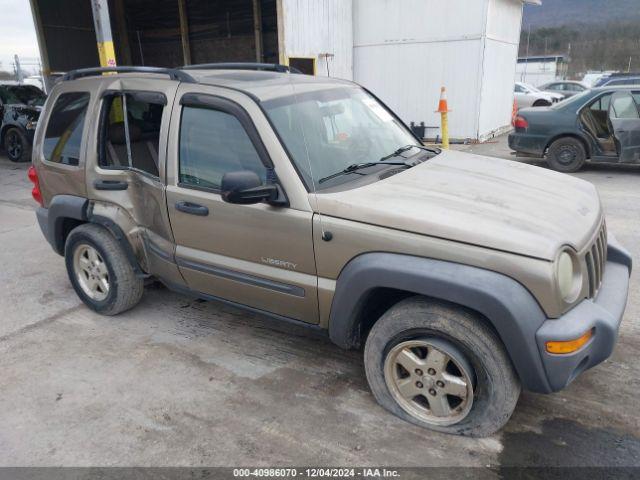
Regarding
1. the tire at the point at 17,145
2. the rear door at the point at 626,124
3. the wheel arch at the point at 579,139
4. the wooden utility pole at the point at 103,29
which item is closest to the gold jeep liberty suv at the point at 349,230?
the wooden utility pole at the point at 103,29

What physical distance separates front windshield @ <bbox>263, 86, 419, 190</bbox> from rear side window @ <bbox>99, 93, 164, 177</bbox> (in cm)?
116

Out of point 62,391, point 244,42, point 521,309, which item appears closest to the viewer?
→ point 521,309

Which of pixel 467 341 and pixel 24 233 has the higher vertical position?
pixel 467 341

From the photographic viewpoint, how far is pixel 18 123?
11852mm

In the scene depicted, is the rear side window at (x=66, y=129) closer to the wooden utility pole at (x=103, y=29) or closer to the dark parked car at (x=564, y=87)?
the wooden utility pole at (x=103, y=29)

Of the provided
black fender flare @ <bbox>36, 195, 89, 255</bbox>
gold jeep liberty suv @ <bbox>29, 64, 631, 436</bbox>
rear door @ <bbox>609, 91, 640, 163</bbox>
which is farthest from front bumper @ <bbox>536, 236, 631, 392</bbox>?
rear door @ <bbox>609, 91, 640, 163</bbox>

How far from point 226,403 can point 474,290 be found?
1.64 meters

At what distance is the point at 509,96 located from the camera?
14.6m

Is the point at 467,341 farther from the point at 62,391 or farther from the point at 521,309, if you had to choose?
the point at 62,391

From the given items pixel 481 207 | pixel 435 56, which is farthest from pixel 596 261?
pixel 435 56

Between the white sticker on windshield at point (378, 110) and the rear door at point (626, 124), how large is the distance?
614 cm

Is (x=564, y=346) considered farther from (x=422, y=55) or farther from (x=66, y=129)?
(x=422, y=55)

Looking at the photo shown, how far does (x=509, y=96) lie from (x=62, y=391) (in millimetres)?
14305

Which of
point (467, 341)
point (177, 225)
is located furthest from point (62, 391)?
point (467, 341)
